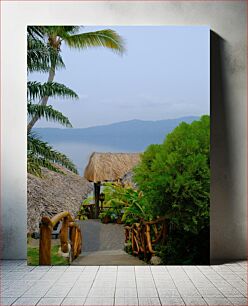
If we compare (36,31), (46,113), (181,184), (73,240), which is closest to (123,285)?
(73,240)

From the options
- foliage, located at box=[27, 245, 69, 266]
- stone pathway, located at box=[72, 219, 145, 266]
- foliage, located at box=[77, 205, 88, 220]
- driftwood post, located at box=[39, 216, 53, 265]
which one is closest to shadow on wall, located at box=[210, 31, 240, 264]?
stone pathway, located at box=[72, 219, 145, 266]

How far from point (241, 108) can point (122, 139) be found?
53.3 inches

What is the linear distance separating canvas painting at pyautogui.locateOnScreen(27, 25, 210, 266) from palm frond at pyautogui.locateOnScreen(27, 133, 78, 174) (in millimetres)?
11

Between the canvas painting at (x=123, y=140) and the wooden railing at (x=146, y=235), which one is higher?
the canvas painting at (x=123, y=140)

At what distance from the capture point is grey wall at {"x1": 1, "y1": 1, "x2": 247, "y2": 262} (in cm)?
663

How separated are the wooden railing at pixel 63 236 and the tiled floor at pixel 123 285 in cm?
19

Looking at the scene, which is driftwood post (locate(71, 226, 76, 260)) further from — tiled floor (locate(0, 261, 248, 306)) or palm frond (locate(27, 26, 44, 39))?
palm frond (locate(27, 26, 44, 39))

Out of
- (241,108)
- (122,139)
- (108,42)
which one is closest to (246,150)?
(241,108)

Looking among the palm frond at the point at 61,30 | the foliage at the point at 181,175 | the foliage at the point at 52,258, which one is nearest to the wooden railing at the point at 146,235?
the foliage at the point at 181,175

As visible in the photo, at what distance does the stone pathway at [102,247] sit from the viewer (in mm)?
6594

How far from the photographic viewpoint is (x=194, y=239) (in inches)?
263

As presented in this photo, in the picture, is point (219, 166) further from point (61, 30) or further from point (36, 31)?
point (36, 31)

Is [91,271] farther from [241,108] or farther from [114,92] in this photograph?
[241,108]

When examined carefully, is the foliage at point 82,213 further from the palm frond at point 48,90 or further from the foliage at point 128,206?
the palm frond at point 48,90
